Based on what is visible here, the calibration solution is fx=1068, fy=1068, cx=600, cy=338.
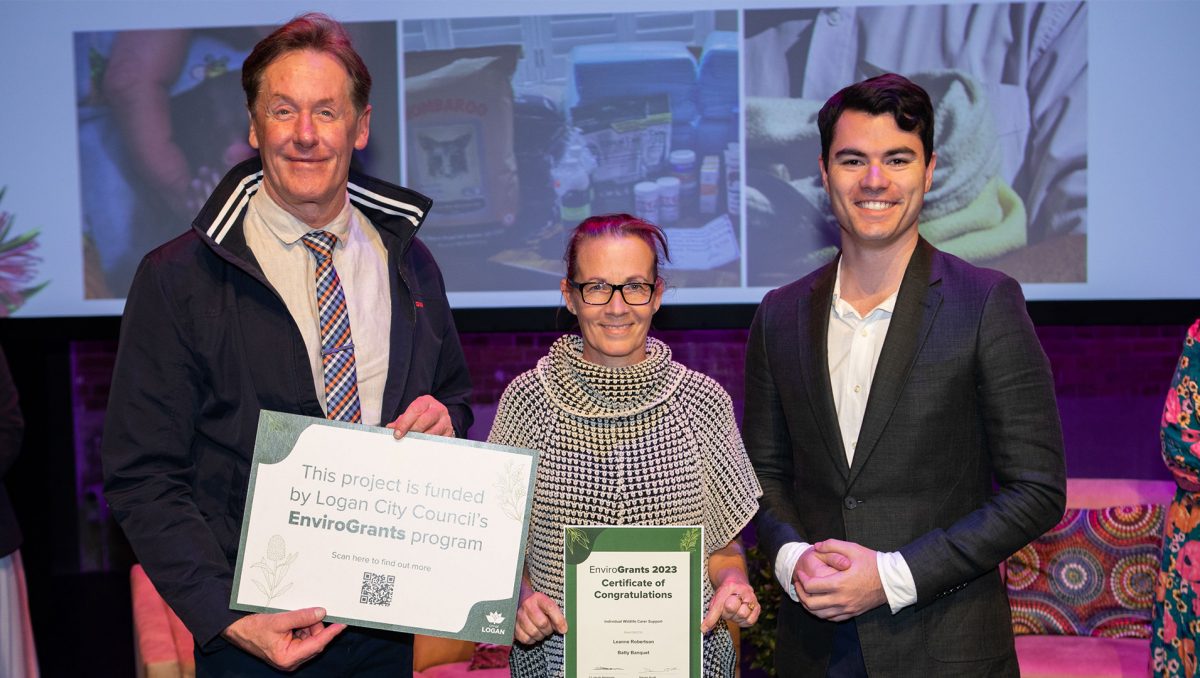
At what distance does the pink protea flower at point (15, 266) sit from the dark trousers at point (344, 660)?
3103 mm

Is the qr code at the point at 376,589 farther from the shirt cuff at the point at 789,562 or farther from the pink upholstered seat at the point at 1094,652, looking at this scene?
the pink upholstered seat at the point at 1094,652

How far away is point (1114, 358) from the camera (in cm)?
575

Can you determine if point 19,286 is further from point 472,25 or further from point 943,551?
point 943,551

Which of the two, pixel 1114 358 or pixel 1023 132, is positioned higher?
pixel 1023 132

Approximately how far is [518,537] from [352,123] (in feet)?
2.82

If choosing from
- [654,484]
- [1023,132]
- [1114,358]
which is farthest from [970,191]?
[654,484]

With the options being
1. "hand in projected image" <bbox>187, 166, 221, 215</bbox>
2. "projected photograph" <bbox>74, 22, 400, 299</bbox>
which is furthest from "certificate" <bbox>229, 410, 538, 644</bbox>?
"hand in projected image" <bbox>187, 166, 221, 215</bbox>

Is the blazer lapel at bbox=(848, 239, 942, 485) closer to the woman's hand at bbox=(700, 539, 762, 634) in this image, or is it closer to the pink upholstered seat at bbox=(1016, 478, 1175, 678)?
the woman's hand at bbox=(700, 539, 762, 634)

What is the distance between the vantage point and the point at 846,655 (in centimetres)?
215

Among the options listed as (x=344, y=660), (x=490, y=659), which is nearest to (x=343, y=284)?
(x=344, y=660)

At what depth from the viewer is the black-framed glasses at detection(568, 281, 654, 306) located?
2.19 metres

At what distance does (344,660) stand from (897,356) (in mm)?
1232

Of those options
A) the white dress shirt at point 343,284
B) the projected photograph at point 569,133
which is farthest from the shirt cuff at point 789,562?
the projected photograph at point 569,133

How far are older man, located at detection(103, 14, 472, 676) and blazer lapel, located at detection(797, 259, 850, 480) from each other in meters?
0.74
